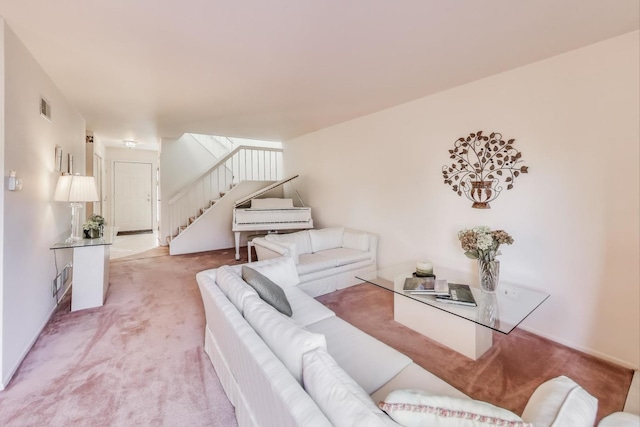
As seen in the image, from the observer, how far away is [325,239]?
401 centimetres

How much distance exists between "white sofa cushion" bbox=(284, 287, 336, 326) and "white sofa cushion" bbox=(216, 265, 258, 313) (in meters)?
0.39

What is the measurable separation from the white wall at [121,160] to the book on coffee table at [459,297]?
8.20 meters

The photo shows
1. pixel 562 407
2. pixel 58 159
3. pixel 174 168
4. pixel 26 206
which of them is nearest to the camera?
pixel 562 407

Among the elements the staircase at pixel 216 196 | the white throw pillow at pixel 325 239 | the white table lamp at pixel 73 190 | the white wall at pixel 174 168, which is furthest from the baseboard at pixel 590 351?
the white wall at pixel 174 168

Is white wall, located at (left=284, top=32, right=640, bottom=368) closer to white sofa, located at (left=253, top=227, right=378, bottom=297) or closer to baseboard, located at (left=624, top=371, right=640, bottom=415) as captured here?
baseboard, located at (left=624, top=371, right=640, bottom=415)

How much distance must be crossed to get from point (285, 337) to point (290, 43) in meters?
2.00

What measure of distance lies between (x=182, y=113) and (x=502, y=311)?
4.31 m

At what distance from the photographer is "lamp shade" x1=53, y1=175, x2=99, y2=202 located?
111 inches

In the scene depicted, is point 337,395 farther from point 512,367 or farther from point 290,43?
point 290,43

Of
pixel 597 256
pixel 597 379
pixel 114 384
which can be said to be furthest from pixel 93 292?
pixel 597 256

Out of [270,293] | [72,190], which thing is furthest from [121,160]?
→ [270,293]

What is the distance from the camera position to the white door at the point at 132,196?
762 centimetres

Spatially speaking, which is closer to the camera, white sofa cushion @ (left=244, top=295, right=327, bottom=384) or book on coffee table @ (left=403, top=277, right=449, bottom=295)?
white sofa cushion @ (left=244, top=295, right=327, bottom=384)

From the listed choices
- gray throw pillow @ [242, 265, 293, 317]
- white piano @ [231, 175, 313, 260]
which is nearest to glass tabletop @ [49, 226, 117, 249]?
white piano @ [231, 175, 313, 260]
